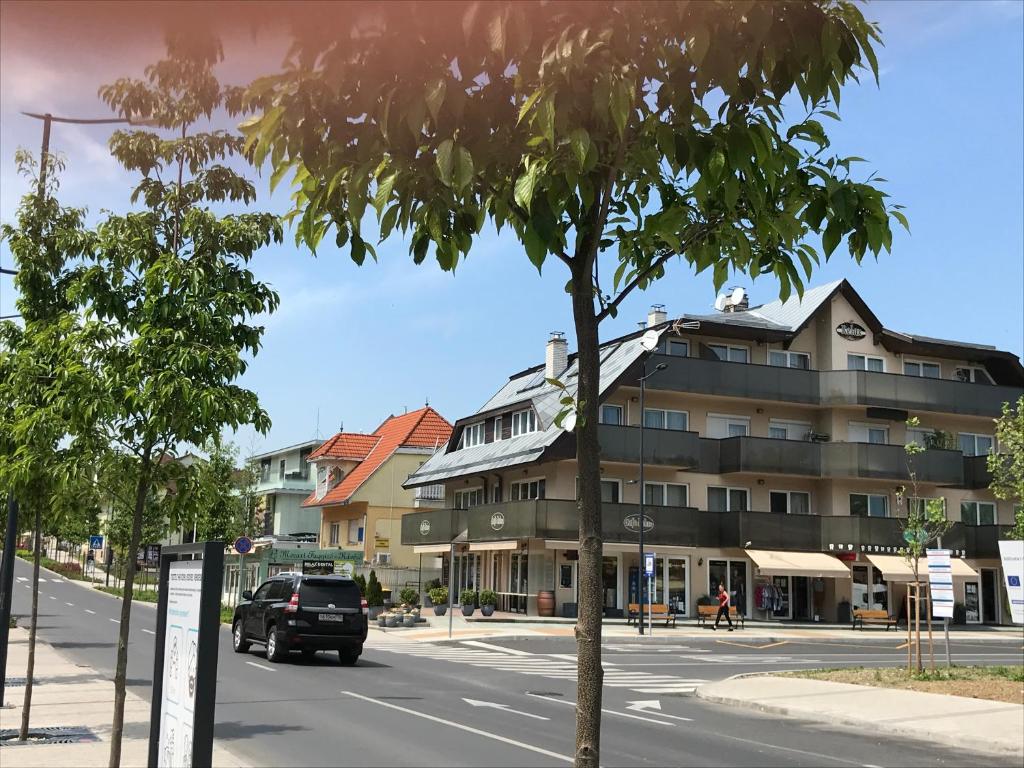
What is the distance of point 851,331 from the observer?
50.7 meters

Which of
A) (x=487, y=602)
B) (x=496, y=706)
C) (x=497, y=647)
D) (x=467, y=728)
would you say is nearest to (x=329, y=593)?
(x=496, y=706)

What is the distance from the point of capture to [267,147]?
10.8 feet

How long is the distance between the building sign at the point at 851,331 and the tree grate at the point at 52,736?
A: 44.1 meters

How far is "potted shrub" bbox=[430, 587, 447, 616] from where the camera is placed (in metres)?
46.2

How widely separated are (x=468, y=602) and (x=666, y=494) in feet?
32.6

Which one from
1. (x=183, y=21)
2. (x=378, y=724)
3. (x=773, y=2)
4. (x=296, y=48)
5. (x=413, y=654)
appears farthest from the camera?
(x=413, y=654)

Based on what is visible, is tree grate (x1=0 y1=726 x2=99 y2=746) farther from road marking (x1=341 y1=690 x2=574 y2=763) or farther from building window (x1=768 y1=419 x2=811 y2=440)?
building window (x1=768 y1=419 x2=811 y2=440)

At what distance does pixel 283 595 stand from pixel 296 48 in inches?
899

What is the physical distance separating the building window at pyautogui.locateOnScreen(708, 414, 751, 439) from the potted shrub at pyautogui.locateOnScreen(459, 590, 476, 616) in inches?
520

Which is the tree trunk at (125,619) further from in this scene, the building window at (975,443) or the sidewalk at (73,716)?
the building window at (975,443)

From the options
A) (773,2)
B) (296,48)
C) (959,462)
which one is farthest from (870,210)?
(959,462)

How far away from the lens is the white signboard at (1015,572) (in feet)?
58.8

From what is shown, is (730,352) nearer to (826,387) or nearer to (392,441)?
(826,387)

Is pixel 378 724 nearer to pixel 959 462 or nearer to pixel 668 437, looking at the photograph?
pixel 668 437
